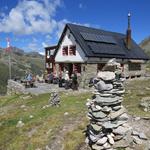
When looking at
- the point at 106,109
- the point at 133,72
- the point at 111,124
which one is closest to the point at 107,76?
the point at 106,109

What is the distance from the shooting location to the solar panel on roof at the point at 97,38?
36.7m

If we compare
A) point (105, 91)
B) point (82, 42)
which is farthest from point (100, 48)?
point (105, 91)

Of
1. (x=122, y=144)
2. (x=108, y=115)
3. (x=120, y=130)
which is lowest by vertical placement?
(x=122, y=144)

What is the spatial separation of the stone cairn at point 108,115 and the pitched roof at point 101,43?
21.8 m

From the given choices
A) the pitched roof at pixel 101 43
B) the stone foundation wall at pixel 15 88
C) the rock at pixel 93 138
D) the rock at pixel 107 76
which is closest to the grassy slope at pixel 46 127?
the rock at pixel 93 138

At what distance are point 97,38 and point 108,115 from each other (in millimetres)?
27137

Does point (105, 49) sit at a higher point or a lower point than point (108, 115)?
higher

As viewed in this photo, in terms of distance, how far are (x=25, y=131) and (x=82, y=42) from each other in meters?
21.6

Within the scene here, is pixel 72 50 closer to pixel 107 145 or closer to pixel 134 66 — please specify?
pixel 134 66

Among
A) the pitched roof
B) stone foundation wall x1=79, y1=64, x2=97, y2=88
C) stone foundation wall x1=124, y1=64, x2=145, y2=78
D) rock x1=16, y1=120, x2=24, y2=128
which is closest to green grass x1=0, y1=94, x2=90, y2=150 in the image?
rock x1=16, y1=120, x2=24, y2=128

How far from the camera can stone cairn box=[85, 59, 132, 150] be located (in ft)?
37.5

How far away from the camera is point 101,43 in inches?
1510

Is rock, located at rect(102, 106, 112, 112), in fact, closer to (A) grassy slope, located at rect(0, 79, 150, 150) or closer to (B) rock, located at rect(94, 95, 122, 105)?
(B) rock, located at rect(94, 95, 122, 105)

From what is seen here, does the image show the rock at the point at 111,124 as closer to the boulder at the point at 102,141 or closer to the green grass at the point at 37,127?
the boulder at the point at 102,141
